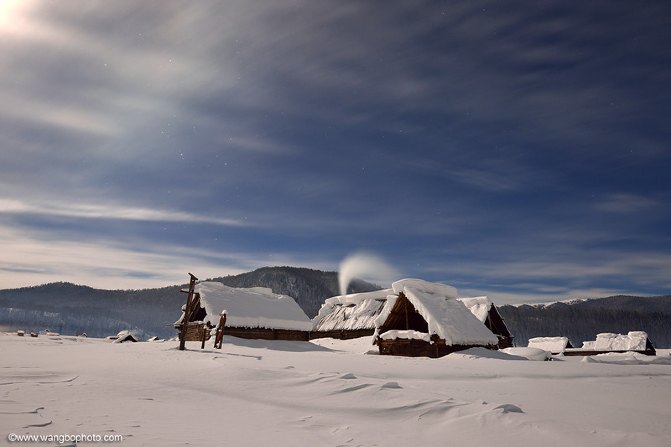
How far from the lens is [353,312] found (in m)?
41.8

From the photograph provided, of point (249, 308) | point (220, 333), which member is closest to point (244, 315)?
point (249, 308)

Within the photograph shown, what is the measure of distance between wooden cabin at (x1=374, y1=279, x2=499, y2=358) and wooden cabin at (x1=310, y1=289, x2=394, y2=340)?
9.13 meters

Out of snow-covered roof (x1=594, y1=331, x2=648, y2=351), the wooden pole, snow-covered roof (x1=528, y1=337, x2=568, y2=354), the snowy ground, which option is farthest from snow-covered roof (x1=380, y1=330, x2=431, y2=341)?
snow-covered roof (x1=594, y1=331, x2=648, y2=351)

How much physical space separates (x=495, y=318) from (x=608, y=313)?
11605cm

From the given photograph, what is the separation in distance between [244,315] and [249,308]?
1.32 metres

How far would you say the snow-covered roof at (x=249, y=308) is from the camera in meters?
31.7

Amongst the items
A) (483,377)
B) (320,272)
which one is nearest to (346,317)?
(483,377)


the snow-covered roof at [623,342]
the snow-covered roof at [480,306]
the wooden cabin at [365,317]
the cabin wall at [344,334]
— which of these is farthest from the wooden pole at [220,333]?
the snow-covered roof at [623,342]

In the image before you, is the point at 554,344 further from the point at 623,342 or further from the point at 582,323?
the point at 582,323

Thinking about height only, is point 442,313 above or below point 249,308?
above

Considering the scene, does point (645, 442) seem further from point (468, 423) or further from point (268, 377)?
point (268, 377)

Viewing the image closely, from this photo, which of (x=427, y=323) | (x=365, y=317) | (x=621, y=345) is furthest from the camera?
(x=621, y=345)

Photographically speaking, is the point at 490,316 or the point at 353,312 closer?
the point at 490,316

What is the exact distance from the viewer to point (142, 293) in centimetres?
19188
